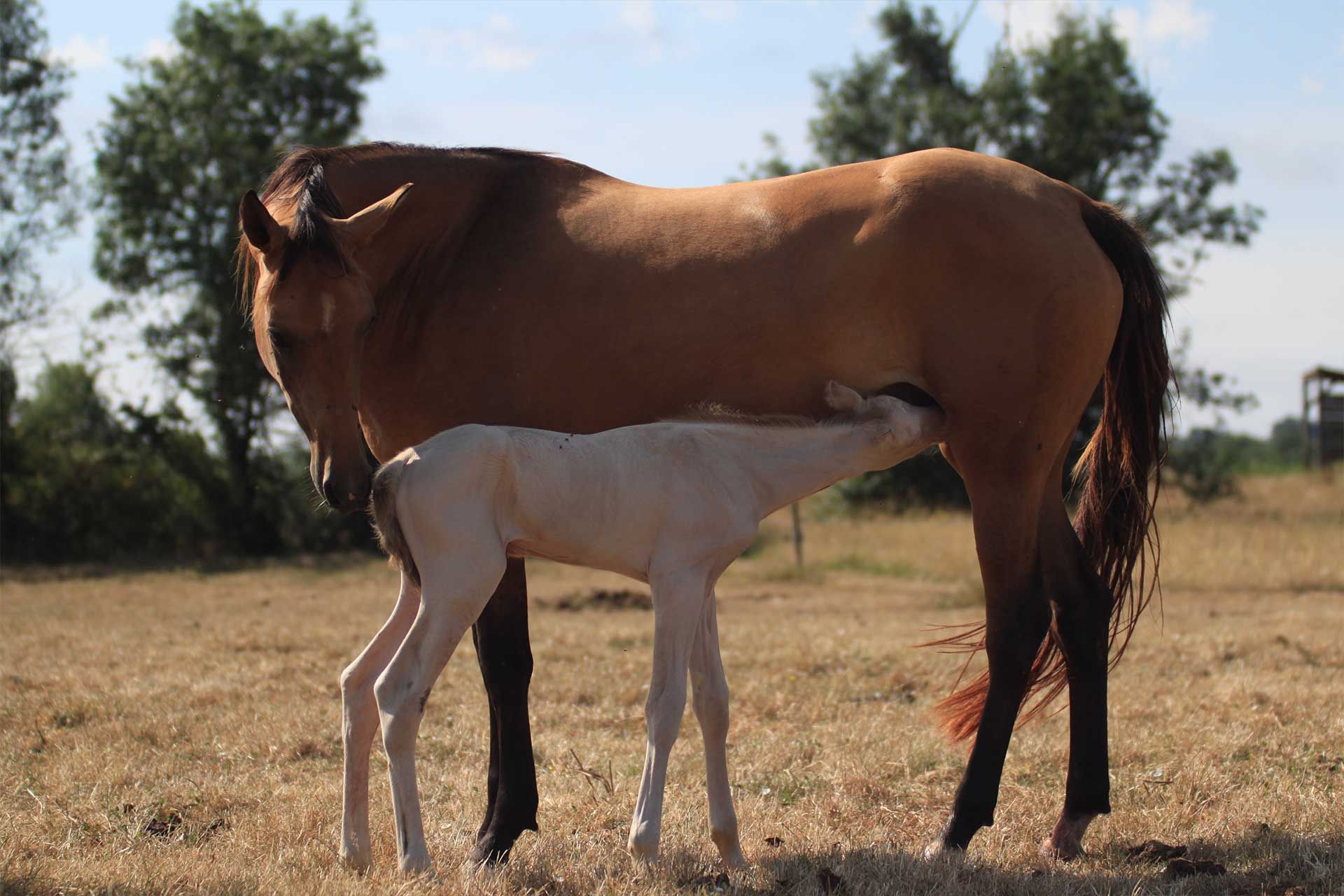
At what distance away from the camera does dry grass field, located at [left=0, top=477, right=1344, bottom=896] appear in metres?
3.44

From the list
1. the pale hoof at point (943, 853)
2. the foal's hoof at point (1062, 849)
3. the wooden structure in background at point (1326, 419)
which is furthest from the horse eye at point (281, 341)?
the wooden structure in background at point (1326, 419)

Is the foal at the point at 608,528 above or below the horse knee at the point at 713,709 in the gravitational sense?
above

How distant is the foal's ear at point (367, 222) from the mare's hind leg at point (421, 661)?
1.06 metres

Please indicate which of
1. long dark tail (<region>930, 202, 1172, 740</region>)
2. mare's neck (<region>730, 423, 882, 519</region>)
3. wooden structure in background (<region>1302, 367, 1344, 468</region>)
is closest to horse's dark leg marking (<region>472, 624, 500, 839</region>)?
mare's neck (<region>730, 423, 882, 519</region>)

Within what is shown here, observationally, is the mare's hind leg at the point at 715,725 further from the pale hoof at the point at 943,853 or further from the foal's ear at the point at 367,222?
the foal's ear at the point at 367,222

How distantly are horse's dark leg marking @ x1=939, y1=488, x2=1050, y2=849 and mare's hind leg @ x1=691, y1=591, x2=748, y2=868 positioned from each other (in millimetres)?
770

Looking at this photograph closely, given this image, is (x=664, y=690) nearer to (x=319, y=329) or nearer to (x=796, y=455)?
(x=796, y=455)

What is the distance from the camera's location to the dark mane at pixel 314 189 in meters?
3.58

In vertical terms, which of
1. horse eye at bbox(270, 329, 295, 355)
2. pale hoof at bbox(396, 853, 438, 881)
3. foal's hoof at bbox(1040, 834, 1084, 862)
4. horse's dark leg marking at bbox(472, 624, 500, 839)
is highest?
horse eye at bbox(270, 329, 295, 355)

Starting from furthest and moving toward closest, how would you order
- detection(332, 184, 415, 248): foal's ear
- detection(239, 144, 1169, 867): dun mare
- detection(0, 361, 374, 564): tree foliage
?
detection(0, 361, 374, 564): tree foliage
detection(239, 144, 1169, 867): dun mare
detection(332, 184, 415, 248): foal's ear

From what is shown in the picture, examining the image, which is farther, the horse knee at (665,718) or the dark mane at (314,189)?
the dark mane at (314,189)

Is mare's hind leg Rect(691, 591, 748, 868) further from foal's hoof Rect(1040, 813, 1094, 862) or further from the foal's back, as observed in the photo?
foal's hoof Rect(1040, 813, 1094, 862)

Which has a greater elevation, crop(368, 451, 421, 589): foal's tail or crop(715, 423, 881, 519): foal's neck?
crop(715, 423, 881, 519): foal's neck

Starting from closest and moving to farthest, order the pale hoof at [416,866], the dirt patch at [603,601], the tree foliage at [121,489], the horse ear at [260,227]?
the pale hoof at [416,866] → the horse ear at [260,227] → the dirt patch at [603,601] → the tree foliage at [121,489]
